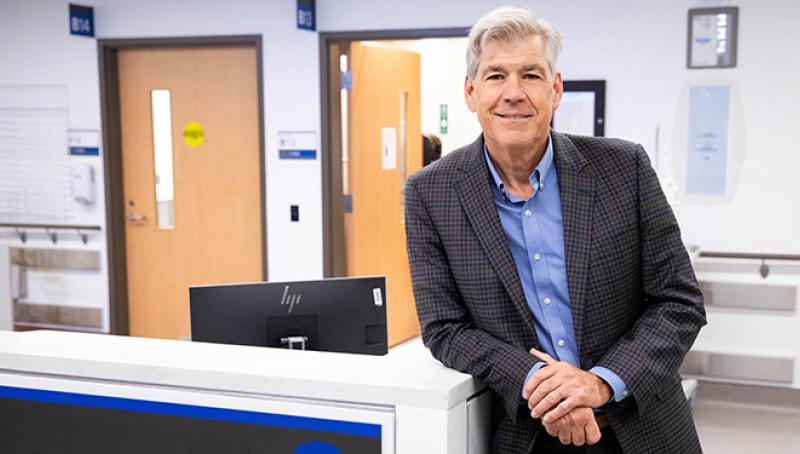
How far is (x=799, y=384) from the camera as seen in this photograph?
441cm

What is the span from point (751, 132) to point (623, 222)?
10.6 feet

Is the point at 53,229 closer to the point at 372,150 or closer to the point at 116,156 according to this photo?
the point at 116,156

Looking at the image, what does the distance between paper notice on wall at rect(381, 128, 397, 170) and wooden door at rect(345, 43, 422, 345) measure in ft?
0.03

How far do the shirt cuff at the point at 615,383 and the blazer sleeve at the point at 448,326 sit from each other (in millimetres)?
115

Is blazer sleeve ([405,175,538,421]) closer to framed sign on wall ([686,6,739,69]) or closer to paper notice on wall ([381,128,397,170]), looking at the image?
framed sign on wall ([686,6,739,69])

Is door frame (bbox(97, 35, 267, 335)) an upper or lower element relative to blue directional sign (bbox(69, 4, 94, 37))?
lower

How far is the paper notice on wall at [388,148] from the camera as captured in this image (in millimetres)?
5559

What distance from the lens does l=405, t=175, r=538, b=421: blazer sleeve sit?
1.38m

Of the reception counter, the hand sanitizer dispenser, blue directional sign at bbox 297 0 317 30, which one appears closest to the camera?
the reception counter

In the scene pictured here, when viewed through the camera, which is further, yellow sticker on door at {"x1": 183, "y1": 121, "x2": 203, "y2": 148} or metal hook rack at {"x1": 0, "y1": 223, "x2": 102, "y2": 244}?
metal hook rack at {"x1": 0, "y1": 223, "x2": 102, "y2": 244}

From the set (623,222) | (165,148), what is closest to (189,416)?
(623,222)

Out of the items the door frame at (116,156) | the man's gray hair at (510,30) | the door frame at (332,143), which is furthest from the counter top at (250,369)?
the door frame at (116,156)

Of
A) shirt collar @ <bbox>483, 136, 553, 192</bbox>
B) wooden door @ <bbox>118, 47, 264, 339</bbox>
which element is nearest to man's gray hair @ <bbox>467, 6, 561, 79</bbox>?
shirt collar @ <bbox>483, 136, 553, 192</bbox>

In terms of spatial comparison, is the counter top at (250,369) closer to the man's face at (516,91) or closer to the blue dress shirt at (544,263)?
the blue dress shirt at (544,263)
